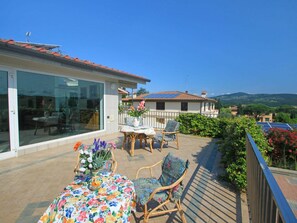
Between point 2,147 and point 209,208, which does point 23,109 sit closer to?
point 2,147

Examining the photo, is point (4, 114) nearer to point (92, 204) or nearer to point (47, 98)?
point (47, 98)

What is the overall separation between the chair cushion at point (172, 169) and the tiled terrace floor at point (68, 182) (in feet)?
1.61

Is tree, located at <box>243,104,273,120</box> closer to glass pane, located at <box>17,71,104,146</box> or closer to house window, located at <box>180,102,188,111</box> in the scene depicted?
house window, located at <box>180,102,188,111</box>

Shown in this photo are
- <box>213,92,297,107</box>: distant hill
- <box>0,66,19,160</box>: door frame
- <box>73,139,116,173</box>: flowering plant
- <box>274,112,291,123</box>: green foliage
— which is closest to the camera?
<box>73,139,116,173</box>: flowering plant

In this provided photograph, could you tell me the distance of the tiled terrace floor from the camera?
2172 millimetres

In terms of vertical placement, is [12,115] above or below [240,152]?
above

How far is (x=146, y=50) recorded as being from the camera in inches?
600

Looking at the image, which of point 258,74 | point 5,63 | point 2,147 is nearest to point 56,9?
point 5,63

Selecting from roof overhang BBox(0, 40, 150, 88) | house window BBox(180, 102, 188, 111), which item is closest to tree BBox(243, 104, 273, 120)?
house window BBox(180, 102, 188, 111)

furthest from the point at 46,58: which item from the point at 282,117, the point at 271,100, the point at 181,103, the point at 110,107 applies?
the point at 271,100

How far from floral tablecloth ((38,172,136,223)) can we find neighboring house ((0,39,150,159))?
346 centimetres

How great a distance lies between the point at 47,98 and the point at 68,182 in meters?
3.17

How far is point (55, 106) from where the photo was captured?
5312 millimetres

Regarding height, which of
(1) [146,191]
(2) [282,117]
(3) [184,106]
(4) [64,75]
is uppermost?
(4) [64,75]
